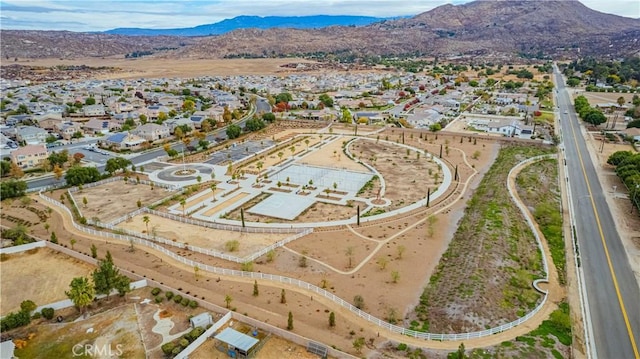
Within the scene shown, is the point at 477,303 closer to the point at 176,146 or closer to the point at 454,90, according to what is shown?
the point at 176,146

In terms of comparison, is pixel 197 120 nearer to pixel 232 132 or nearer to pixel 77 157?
pixel 232 132

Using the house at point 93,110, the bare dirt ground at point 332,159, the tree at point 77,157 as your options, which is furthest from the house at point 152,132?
the bare dirt ground at point 332,159

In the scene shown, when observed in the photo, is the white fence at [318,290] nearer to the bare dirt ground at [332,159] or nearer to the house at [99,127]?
the bare dirt ground at [332,159]

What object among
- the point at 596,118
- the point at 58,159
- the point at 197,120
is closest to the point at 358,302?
the point at 58,159

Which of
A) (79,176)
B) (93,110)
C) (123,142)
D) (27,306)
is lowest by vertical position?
(27,306)

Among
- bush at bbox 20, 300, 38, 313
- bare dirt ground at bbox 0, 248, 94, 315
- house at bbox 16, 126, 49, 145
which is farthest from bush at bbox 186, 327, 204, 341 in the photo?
house at bbox 16, 126, 49, 145

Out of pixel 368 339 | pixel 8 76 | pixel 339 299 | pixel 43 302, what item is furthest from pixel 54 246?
pixel 8 76

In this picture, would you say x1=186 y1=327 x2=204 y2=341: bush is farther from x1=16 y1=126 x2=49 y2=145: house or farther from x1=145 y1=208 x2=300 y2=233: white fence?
x1=16 y1=126 x2=49 y2=145: house
